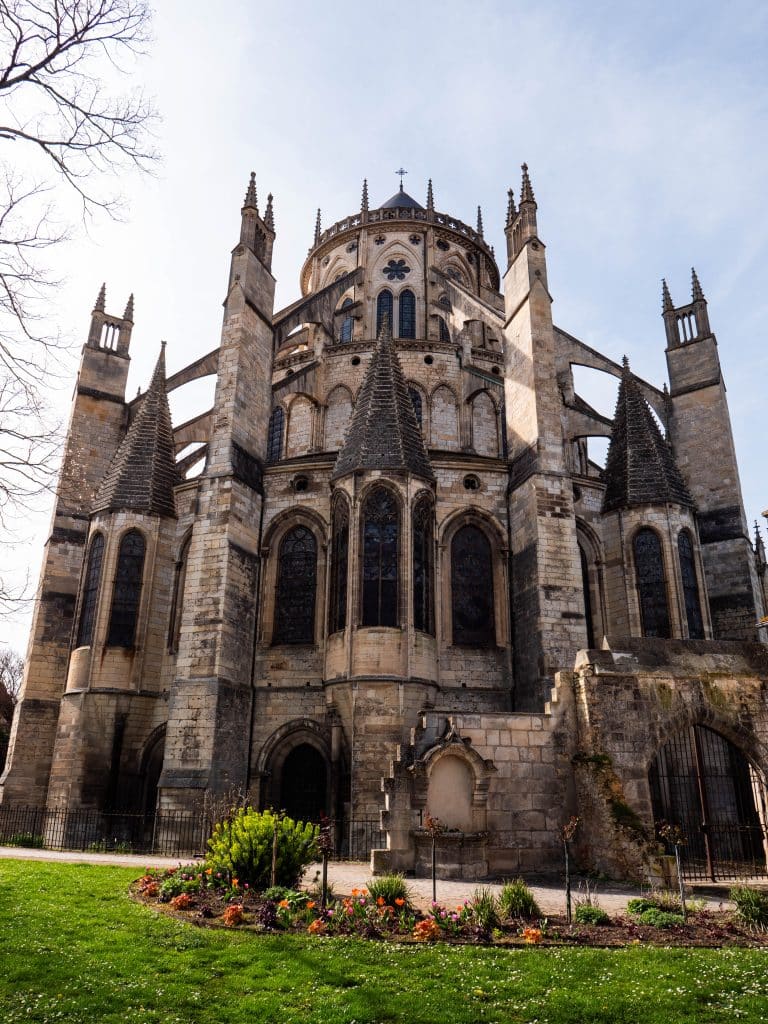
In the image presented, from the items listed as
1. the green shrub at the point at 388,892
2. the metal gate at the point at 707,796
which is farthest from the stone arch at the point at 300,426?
the green shrub at the point at 388,892

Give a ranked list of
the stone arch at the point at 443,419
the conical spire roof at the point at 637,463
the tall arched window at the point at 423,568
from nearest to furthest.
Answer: the tall arched window at the point at 423,568 < the conical spire roof at the point at 637,463 < the stone arch at the point at 443,419

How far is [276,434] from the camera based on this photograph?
27.0 m

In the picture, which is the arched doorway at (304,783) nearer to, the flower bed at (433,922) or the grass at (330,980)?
the flower bed at (433,922)

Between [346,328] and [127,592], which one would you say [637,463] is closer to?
[127,592]

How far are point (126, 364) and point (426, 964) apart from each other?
2269 cm

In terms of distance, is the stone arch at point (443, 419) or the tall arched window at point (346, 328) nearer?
the stone arch at point (443, 419)

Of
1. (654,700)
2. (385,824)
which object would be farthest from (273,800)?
(654,700)

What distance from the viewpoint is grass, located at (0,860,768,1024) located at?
226 inches

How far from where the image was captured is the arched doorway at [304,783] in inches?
720

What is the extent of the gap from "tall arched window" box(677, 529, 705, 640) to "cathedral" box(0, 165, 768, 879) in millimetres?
67

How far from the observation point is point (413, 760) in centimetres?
1295

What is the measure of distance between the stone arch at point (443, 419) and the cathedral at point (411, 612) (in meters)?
0.11

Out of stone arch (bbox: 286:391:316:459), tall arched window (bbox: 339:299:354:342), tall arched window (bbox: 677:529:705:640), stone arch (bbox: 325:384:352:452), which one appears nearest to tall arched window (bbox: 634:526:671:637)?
tall arched window (bbox: 677:529:705:640)

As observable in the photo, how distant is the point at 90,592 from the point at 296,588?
546 cm
